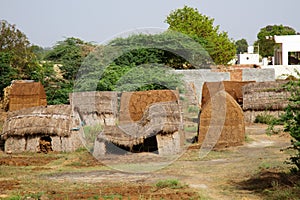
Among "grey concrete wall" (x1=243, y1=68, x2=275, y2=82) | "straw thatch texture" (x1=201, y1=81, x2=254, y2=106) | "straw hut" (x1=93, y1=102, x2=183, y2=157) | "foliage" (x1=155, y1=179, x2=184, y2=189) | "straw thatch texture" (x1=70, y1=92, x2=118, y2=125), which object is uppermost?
"grey concrete wall" (x1=243, y1=68, x2=275, y2=82)

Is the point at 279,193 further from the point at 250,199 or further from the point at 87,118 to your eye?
the point at 87,118

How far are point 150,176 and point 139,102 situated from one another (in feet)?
27.2

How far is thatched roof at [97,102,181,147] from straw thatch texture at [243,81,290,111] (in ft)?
26.0

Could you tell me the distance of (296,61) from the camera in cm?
5475

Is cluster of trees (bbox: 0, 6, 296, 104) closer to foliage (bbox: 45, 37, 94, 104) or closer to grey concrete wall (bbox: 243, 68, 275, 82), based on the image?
foliage (bbox: 45, 37, 94, 104)

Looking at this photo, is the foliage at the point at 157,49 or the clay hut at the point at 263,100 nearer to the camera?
the clay hut at the point at 263,100

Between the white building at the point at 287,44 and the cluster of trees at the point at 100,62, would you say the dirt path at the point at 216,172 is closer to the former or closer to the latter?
the cluster of trees at the point at 100,62

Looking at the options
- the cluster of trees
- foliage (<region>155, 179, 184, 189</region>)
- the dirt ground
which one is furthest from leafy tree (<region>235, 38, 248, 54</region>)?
foliage (<region>155, 179, 184, 189</region>)

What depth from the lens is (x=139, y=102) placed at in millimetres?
20203

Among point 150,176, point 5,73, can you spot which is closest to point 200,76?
point 5,73

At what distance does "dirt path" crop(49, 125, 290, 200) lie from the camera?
10.5 metres

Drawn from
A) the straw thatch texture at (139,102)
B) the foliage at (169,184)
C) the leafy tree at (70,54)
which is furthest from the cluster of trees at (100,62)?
the foliage at (169,184)

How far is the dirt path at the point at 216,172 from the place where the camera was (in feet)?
34.3

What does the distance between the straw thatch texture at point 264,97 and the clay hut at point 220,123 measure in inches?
245
